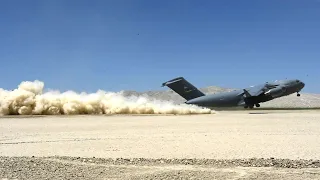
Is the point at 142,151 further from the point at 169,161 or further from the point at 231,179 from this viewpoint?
the point at 231,179

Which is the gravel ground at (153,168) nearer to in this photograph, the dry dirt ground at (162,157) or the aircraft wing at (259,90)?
the dry dirt ground at (162,157)

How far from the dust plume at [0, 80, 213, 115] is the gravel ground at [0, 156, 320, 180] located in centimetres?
3939

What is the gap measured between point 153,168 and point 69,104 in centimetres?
4300

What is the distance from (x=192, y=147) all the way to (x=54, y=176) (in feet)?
27.0

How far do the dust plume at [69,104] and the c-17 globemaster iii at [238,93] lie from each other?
7.75 meters

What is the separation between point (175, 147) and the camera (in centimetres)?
1900

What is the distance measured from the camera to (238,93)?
66.4 metres

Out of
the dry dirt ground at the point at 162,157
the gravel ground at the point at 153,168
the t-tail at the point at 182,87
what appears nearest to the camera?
the gravel ground at the point at 153,168

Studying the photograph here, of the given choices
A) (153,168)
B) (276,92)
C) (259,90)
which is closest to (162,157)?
(153,168)

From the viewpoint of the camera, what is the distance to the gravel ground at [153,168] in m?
12.2

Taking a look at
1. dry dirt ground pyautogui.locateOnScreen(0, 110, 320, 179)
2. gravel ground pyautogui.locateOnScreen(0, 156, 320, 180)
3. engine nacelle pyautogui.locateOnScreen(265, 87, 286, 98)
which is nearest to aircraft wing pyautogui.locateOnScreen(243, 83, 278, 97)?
engine nacelle pyautogui.locateOnScreen(265, 87, 286, 98)

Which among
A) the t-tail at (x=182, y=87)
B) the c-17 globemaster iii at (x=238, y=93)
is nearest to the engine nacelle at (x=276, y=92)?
the c-17 globemaster iii at (x=238, y=93)

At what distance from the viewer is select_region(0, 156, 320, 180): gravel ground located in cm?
1220

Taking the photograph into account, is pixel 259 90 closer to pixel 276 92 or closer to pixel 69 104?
pixel 276 92
